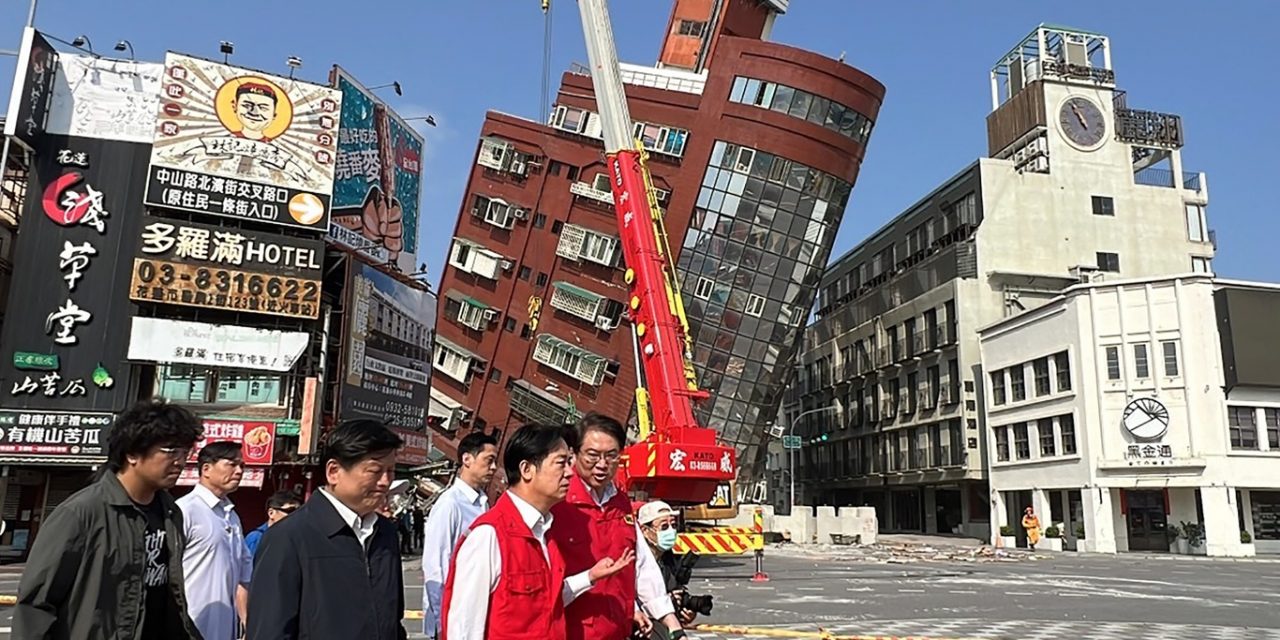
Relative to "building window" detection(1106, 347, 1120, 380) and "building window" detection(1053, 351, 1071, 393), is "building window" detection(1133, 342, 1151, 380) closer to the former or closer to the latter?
"building window" detection(1106, 347, 1120, 380)

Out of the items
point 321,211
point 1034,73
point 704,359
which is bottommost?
point 704,359

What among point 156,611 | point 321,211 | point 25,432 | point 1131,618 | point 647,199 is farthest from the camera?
point 321,211

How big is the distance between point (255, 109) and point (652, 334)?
631 inches

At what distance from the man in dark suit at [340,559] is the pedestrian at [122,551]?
63cm

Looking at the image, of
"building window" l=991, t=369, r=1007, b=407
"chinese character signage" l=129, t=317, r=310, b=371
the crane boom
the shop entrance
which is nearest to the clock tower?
"building window" l=991, t=369, r=1007, b=407

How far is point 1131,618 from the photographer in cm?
1274

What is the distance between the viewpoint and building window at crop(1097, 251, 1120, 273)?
4600 cm

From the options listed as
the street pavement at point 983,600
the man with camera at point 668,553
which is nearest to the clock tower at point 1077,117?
the street pavement at point 983,600

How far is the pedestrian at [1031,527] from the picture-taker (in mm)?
36188

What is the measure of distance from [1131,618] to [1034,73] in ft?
135

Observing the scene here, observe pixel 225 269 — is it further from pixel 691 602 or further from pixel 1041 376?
pixel 1041 376

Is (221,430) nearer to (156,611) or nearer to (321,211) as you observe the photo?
(321,211)

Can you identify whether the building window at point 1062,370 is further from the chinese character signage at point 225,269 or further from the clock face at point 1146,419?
the chinese character signage at point 225,269

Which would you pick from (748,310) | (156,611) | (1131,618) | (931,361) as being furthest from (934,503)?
(156,611)
